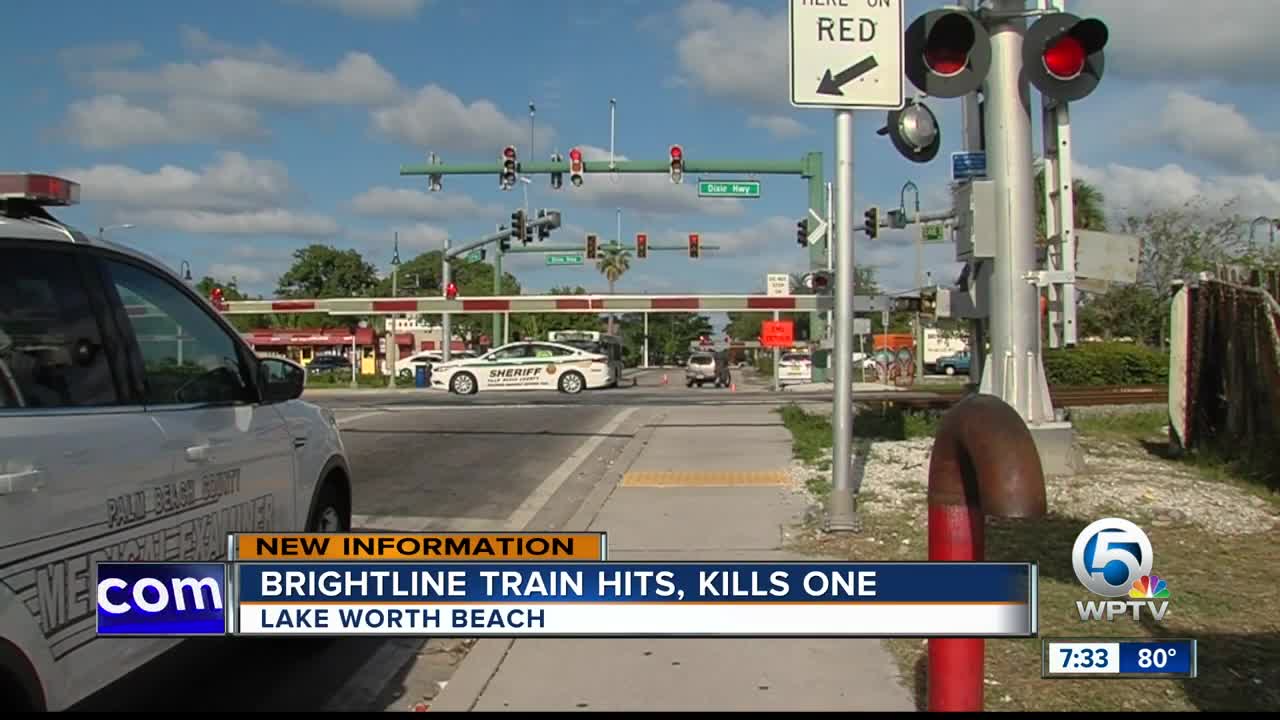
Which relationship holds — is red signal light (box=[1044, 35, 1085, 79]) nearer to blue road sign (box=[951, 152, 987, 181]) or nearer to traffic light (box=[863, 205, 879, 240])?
blue road sign (box=[951, 152, 987, 181])

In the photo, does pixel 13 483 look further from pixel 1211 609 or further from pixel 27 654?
pixel 1211 609

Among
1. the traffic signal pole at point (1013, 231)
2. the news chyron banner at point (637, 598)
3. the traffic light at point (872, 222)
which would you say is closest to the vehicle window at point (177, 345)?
the news chyron banner at point (637, 598)

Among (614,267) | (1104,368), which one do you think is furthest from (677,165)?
(614,267)

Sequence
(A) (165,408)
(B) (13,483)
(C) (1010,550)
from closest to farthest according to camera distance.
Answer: (B) (13,483)
(A) (165,408)
(C) (1010,550)

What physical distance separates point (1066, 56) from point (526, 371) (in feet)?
84.5

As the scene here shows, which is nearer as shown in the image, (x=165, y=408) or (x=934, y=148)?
Result: (x=165, y=408)

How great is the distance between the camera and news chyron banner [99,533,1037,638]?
3.03m

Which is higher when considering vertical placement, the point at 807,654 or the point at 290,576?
the point at 290,576

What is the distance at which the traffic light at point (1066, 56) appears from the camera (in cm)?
882

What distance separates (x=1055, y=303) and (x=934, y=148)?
182 centimetres

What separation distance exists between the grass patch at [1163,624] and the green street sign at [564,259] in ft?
→ 131

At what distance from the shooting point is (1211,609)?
5.58m

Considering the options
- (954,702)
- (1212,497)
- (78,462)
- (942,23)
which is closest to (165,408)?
(78,462)

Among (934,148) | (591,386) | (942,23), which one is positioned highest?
(942,23)
